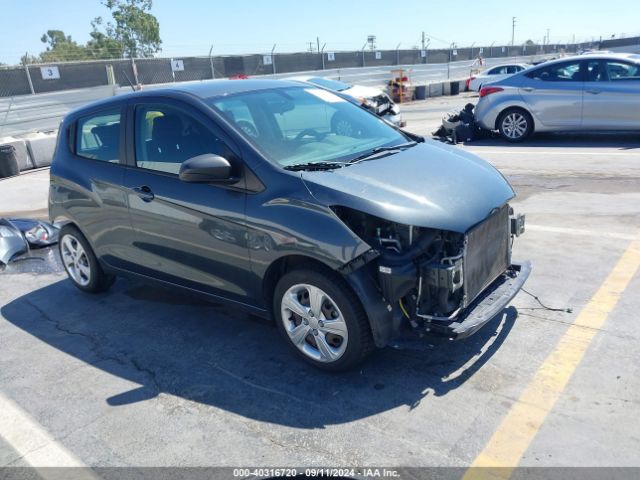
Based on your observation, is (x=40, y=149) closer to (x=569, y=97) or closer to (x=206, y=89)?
(x=206, y=89)

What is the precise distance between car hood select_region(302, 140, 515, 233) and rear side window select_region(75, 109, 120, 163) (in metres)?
2.00

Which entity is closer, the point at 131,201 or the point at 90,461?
the point at 90,461

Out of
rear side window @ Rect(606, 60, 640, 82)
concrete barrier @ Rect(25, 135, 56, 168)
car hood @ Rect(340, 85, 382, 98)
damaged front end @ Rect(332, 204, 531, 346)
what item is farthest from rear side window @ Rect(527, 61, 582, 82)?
concrete barrier @ Rect(25, 135, 56, 168)

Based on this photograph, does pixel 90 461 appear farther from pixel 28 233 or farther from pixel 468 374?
pixel 28 233

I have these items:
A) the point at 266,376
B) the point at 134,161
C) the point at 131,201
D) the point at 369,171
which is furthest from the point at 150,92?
the point at 266,376

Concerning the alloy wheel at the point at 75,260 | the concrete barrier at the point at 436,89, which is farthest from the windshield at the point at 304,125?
the concrete barrier at the point at 436,89

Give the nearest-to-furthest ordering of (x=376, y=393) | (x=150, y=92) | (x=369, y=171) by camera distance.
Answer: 1. (x=376, y=393)
2. (x=369, y=171)
3. (x=150, y=92)

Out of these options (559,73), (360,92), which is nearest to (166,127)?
(559,73)

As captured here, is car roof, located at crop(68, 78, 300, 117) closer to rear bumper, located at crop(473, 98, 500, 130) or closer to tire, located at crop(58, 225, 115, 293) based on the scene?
tire, located at crop(58, 225, 115, 293)

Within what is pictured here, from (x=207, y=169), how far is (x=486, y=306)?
2.02m

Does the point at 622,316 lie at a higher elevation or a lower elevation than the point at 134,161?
lower

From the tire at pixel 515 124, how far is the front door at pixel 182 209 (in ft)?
28.1

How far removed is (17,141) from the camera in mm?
13242

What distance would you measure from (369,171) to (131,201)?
79.7 inches
